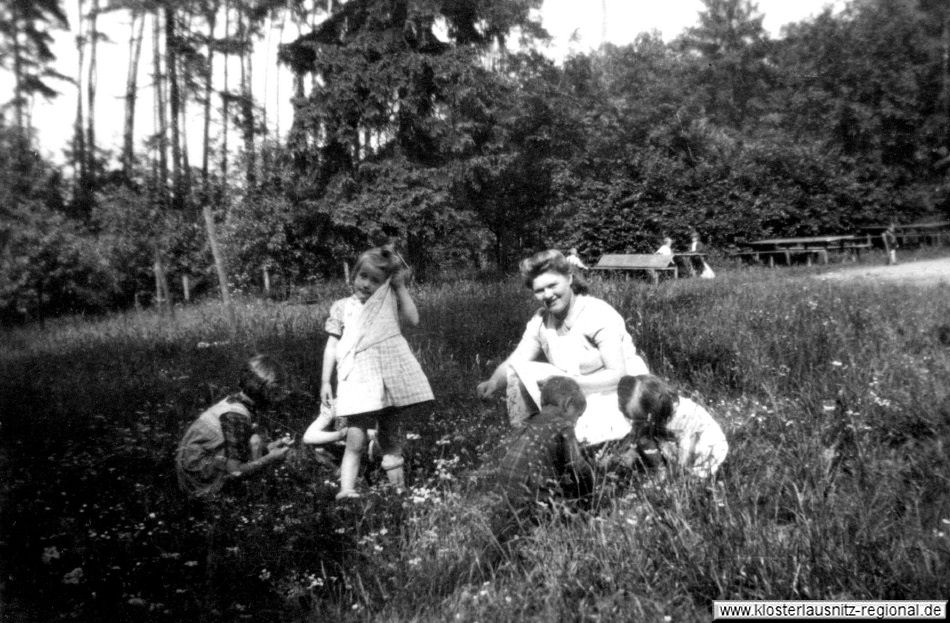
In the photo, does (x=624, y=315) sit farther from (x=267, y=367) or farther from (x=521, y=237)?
(x=521, y=237)

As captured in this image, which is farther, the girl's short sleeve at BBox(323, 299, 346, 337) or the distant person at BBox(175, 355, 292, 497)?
the girl's short sleeve at BBox(323, 299, 346, 337)

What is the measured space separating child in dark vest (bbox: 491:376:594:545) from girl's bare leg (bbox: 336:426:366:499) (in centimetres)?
99

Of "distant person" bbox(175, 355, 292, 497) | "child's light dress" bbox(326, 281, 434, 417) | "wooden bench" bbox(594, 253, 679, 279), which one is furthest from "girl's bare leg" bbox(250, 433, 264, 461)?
"wooden bench" bbox(594, 253, 679, 279)

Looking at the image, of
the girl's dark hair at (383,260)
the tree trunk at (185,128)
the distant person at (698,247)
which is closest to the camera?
the girl's dark hair at (383,260)

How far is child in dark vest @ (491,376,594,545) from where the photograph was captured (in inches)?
122

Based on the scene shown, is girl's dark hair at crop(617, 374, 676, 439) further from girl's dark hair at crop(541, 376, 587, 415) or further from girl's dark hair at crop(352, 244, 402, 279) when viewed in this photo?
girl's dark hair at crop(352, 244, 402, 279)

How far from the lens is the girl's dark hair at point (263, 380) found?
402cm

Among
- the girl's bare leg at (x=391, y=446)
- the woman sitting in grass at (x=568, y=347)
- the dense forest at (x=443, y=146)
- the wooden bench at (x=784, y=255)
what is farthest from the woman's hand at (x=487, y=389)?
the wooden bench at (x=784, y=255)

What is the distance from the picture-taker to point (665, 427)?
3.39 meters

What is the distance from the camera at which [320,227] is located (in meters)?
23.1

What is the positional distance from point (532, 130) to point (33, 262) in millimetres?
22004

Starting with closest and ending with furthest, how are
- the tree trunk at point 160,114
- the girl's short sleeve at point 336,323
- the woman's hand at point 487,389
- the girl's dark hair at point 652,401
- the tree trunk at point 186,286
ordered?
the girl's dark hair at point 652,401 < the woman's hand at point 487,389 < the girl's short sleeve at point 336,323 < the tree trunk at point 160,114 < the tree trunk at point 186,286

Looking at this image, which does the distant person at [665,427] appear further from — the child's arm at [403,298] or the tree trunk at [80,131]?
the tree trunk at [80,131]

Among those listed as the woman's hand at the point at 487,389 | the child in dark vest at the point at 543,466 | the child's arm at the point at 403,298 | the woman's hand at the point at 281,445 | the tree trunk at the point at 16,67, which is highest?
the tree trunk at the point at 16,67
